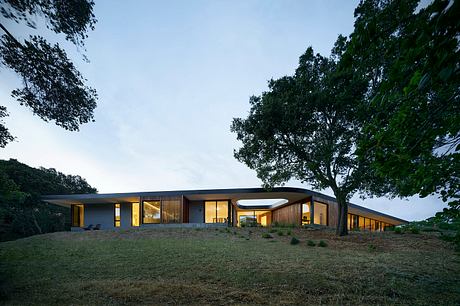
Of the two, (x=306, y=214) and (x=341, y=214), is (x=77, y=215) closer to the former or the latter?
(x=306, y=214)

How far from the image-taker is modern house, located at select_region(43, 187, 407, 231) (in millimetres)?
20016

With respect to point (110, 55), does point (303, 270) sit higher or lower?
lower

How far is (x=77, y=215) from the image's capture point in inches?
974

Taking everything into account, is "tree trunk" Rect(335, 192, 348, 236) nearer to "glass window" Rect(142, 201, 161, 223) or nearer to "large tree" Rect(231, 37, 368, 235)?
"large tree" Rect(231, 37, 368, 235)

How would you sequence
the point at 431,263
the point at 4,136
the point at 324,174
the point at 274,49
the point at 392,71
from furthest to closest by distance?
the point at 274,49 → the point at 324,174 → the point at 431,263 → the point at 4,136 → the point at 392,71

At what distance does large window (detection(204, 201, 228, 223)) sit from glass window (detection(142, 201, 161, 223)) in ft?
13.6

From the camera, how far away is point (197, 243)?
37.3 feet

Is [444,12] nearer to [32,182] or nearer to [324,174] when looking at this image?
[324,174]

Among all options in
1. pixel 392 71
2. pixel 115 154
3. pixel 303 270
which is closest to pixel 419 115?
pixel 392 71

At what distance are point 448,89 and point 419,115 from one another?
628mm

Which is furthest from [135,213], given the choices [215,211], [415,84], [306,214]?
[415,84]

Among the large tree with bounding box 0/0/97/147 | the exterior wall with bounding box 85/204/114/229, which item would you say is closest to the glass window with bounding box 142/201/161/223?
the exterior wall with bounding box 85/204/114/229

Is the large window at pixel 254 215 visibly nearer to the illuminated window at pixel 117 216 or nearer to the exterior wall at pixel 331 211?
the exterior wall at pixel 331 211

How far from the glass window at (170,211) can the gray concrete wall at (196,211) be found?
2.17m
